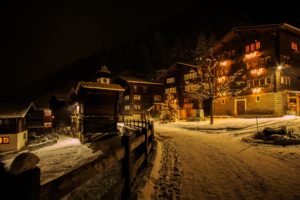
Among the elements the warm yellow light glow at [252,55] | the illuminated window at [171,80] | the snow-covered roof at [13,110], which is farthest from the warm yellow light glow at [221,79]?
the snow-covered roof at [13,110]

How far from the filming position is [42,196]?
2.59m

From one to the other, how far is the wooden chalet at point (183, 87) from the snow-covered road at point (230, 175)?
35.5m

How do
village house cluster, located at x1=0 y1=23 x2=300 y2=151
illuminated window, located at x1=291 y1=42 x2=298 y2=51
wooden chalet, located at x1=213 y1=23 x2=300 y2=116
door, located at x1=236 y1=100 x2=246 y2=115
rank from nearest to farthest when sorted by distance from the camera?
village house cluster, located at x1=0 y1=23 x2=300 y2=151, wooden chalet, located at x1=213 y1=23 x2=300 y2=116, illuminated window, located at x1=291 y1=42 x2=298 y2=51, door, located at x1=236 y1=100 x2=246 y2=115

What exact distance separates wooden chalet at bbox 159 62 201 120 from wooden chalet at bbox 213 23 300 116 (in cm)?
1220

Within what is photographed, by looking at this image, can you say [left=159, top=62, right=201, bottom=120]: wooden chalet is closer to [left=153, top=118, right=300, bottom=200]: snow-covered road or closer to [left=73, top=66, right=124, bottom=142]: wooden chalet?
[left=73, top=66, right=124, bottom=142]: wooden chalet

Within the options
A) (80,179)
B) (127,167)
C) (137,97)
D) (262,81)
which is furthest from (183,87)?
(80,179)

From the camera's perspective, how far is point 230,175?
7.62 metres

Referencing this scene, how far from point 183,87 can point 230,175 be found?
1696 inches

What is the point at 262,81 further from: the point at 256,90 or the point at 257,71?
the point at 257,71

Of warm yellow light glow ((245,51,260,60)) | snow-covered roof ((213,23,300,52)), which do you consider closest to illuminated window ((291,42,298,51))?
snow-covered roof ((213,23,300,52))

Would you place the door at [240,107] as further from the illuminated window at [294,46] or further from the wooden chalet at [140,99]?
the wooden chalet at [140,99]

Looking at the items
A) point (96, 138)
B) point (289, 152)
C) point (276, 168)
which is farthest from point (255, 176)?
point (96, 138)

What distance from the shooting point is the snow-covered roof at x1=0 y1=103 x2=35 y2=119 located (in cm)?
3239

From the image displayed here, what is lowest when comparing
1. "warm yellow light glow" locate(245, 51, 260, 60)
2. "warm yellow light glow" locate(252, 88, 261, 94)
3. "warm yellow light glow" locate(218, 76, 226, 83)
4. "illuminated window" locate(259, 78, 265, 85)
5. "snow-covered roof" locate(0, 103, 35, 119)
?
"snow-covered roof" locate(0, 103, 35, 119)
